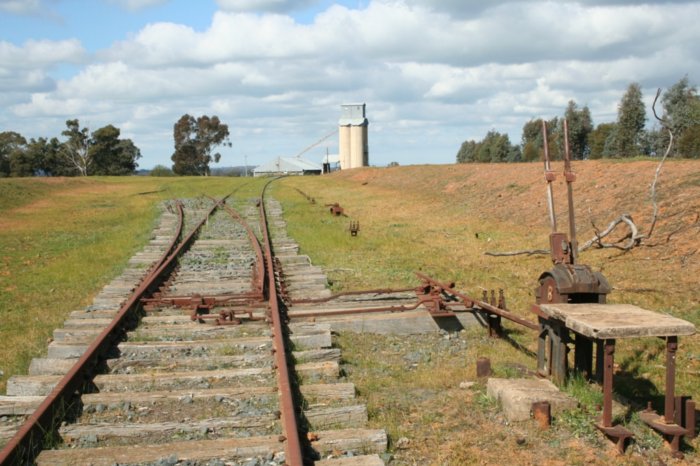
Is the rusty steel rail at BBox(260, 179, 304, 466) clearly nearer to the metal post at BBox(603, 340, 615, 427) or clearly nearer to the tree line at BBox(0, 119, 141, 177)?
the metal post at BBox(603, 340, 615, 427)

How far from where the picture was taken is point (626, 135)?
5741 centimetres

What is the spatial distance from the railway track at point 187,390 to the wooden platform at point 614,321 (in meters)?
1.58

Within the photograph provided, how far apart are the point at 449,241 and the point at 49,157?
270 feet

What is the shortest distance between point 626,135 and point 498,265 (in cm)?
4910

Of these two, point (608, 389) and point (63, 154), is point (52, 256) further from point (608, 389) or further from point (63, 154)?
point (63, 154)

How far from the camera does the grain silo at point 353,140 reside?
98750 millimetres

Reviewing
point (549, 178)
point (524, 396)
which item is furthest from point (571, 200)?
point (524, 396)

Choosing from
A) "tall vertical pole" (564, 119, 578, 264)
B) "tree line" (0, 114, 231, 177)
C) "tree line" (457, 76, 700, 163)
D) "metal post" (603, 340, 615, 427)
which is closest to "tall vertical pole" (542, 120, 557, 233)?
"tall vertical pole" (564, 119, 578, 264)

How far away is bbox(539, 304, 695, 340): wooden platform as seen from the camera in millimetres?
4814

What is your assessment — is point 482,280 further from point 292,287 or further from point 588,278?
point 588,278

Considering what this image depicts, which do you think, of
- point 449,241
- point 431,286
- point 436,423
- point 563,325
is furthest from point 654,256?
point 436,423

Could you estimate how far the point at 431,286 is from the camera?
30.7ft

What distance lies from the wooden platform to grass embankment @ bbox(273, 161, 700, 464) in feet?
2.32

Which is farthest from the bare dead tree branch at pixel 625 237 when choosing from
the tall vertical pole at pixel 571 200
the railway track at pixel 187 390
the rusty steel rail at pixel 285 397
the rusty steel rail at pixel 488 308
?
the rusty steel rail at pixel 285 397
